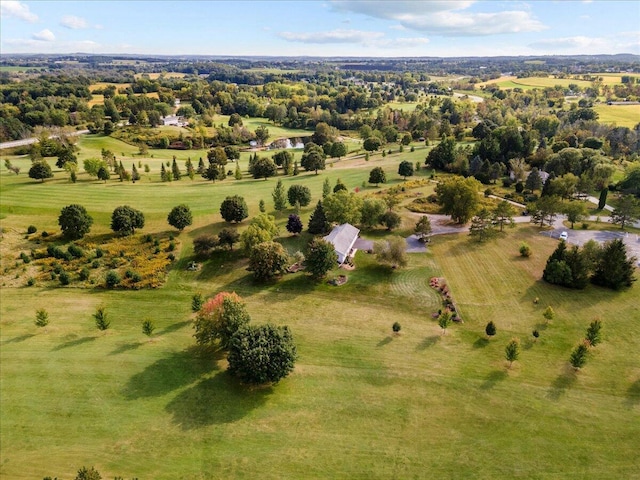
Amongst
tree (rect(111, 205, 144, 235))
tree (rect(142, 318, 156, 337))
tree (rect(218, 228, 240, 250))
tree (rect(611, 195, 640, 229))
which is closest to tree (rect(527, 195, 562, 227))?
tree (rect(611, 195, 640, 229))

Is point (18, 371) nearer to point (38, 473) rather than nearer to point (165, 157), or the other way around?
point (38, 473)

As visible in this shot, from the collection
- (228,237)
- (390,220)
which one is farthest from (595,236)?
(228,237)

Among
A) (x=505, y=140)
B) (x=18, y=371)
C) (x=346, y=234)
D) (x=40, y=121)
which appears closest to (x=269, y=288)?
(x=346, y=234)

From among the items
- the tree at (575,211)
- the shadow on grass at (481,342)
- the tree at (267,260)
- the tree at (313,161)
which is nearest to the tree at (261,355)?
the tree at (267,260)

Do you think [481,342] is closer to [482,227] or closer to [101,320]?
[482,227]

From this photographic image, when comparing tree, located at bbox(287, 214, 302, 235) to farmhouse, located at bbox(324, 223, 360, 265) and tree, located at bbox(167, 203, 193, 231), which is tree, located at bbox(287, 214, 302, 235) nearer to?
farmhouse, located at bbox(324, 223, 360, 265)

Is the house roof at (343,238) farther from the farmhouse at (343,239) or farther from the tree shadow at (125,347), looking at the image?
the tree shadow at (125,347)
